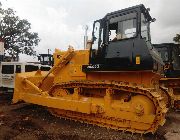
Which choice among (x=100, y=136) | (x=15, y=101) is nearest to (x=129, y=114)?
(x=100, y=136)

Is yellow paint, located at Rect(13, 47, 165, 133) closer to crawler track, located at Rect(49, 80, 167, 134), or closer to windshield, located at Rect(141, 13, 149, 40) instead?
crawler track, located at Rect(49, 80, 167, 134)

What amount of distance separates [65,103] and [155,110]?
2679 millimetres

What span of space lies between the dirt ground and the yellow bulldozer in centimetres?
27

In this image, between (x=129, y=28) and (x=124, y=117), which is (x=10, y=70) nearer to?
(x=129, y=28)

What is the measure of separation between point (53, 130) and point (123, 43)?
10.1 ft

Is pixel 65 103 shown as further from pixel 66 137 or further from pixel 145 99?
pixel 145 99

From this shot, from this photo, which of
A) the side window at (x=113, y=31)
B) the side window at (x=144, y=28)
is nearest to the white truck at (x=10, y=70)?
the side window at (x=113, y=31)

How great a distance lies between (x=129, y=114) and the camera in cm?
693

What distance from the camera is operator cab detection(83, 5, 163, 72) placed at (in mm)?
6947

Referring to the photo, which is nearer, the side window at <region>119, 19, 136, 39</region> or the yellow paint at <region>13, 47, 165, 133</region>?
the yellow paint at <region>13, 47, 165, 133</region>

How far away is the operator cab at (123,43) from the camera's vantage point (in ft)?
22.8

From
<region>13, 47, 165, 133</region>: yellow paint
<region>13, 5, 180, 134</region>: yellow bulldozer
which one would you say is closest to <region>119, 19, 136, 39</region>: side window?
<region>13, 5, 180, 134</region>: yellow bulldozer

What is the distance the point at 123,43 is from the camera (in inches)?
286

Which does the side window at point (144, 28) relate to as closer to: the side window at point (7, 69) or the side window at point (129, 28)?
the side window at point (129, 28)
